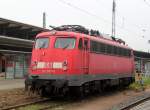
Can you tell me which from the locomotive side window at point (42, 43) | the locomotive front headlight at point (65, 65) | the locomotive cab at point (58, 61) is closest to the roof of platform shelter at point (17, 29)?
the locomotive side window at point (42, 43)

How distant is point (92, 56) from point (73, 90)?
7.00 ft

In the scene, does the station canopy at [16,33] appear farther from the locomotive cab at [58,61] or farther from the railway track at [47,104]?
the railway track at [47,104]

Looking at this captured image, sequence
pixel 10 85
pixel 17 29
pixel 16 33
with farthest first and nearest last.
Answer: pixel 16 33 → pixel 17 29 → pixel 10 85

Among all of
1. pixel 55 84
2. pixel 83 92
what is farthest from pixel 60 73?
pixel 83 92

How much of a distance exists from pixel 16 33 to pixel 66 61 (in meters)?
22.0

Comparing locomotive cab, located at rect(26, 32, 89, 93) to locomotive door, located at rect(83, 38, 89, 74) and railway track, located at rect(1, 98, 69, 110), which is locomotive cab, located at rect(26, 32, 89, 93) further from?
railway track, located at rect(1, 98, 69, 110)

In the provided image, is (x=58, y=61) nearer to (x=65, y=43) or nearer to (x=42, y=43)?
(x=65, y=43)

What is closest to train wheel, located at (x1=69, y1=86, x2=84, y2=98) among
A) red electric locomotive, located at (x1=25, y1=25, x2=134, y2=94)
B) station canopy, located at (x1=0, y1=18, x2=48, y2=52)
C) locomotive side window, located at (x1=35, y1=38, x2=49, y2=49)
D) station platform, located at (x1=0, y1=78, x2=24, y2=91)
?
red electric locomotive, located at (x1=25, y1=25, x2=134, y2=94)

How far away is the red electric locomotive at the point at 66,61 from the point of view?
17.3 meters

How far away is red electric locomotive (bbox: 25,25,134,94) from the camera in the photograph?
1730cm

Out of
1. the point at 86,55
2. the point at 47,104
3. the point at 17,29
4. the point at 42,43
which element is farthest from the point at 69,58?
the point at 17,29

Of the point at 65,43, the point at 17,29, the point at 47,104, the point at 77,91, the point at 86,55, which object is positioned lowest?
the point at 47,104

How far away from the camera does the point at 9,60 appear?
109 feet

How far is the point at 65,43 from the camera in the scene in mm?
17938
